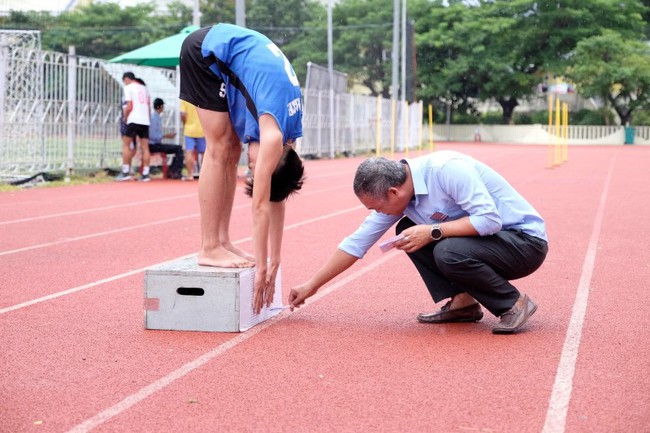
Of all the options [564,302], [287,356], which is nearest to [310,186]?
[564,302]

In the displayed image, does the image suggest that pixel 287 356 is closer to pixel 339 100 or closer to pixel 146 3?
pixel 339 100

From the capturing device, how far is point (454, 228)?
193 inches

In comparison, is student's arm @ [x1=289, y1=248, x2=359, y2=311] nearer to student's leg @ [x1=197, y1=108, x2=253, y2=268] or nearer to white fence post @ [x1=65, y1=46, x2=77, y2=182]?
student's leg @ [x1=197, y1=108, x2=253, y2=268]

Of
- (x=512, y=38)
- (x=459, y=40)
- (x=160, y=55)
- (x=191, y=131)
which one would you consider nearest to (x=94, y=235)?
(x=191, y=131)

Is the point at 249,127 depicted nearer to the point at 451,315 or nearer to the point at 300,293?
the point at 300,293

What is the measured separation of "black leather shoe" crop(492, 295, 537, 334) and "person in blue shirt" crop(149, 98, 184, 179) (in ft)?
43.9

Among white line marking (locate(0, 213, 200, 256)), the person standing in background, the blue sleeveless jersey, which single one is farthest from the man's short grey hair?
the person standing in background

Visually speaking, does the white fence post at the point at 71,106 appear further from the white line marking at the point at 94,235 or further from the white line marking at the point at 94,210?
the white line marking at the point at 94,235

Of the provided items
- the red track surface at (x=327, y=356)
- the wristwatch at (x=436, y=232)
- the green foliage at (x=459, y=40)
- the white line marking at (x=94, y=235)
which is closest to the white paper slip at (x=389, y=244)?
the wristwatch at (x=436, y=232)

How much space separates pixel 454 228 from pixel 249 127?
49.2 inches

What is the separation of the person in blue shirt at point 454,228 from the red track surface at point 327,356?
247 millimetres

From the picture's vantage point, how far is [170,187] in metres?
16.1

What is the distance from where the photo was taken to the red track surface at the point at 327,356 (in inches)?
145

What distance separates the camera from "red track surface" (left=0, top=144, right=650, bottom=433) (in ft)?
12.1
